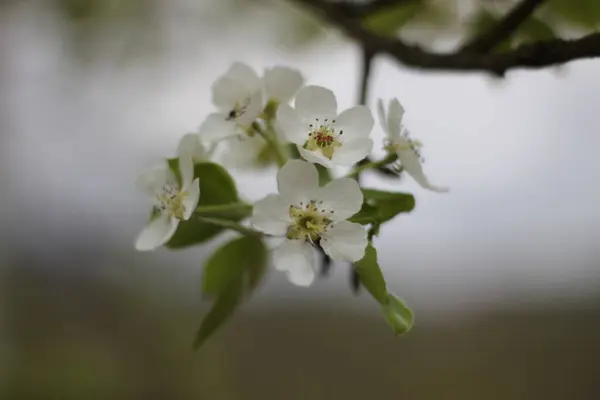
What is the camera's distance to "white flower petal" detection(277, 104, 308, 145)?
0.30 meters

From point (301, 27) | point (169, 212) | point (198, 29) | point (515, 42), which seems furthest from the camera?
point (198, 29)

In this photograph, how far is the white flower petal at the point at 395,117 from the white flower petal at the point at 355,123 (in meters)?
0.02

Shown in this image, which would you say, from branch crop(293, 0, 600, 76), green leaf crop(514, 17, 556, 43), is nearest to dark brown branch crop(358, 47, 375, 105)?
branch crop(293, 0, 600, 76)

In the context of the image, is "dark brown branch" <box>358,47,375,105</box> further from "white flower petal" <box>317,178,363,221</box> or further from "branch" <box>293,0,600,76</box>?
"white flower petal" <box>317,178,363,221</box>

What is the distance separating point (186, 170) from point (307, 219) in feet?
0.24

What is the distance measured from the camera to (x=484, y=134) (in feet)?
3.21

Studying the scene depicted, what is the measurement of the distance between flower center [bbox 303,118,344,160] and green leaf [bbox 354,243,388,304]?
5 cm

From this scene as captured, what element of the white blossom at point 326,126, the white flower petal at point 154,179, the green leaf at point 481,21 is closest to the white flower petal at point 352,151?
the white blossom at point 326,126

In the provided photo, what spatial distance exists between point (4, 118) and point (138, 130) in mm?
299

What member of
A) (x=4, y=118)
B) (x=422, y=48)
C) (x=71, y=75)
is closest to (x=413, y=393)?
(x=422, y=48)

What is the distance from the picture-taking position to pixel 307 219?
296 mm

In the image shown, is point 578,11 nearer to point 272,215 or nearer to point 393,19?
point 393,19

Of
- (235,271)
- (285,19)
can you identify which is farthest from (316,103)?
(285,19)

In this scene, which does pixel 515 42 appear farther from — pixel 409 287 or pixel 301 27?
pixel 409 287
